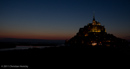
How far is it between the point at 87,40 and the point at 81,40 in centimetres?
803

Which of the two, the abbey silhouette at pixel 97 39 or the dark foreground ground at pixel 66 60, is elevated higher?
the abbey silhouette at pixel 97 39

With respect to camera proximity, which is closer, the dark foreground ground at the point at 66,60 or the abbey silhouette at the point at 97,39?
the dark foreground ground at the point at 66,60

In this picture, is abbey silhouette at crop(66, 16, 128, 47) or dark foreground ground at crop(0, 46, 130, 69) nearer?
dark foreground ground at crop(0, 46, 130, 69)

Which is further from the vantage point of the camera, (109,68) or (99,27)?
(99,27)

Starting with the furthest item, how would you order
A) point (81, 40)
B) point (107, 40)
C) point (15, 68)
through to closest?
point (81, 40) → point (107, 40) → point (15, 68)

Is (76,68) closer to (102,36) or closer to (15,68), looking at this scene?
(15,68)

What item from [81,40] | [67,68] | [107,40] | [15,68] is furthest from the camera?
[81,40]

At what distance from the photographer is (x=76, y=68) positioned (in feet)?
30.3

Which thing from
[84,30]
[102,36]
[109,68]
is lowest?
[109,68]

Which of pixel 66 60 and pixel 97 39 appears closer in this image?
pixel 66 60

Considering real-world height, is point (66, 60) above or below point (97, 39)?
below

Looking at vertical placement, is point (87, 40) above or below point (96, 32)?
below

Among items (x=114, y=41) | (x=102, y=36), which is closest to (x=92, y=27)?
(x=102, y=36)

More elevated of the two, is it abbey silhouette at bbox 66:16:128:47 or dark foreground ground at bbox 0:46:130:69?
abbey silhouette at bbox 66:16:128:47
